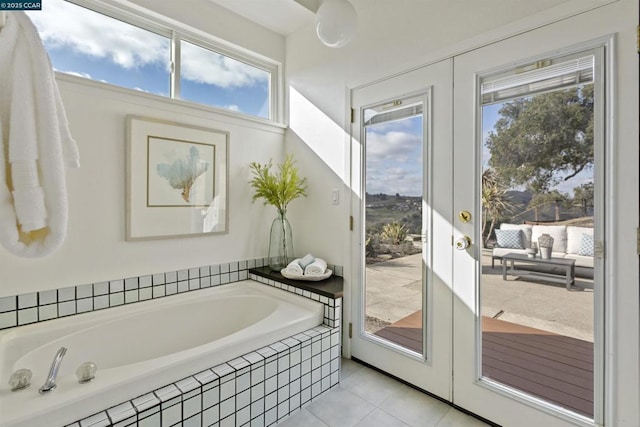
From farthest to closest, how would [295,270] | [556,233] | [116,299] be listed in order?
[295,270]
[116,299]
[556,233]

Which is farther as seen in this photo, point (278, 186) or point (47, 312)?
point (278, 186)

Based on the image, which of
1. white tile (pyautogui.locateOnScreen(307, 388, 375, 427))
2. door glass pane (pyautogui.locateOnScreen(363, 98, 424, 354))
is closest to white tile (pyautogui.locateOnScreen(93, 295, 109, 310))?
white tile (pyautogui.locateOnScreen(307, 388, 375, 427))

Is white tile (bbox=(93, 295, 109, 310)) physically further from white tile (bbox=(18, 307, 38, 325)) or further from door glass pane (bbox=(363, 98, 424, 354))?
door glass pane (bbox=(363, 98, 424, 354))

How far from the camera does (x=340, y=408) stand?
1.80 meters

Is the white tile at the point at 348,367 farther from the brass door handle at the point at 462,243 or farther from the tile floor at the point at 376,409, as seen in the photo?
the brass door handle at the point at 462,243

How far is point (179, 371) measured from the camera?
139cm

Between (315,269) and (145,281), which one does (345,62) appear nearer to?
(315,269)

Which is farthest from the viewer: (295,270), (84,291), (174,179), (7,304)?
(295,270)

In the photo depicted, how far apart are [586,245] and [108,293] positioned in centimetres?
263

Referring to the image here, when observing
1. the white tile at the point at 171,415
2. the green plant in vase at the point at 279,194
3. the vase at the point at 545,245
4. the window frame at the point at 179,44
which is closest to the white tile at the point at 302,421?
the white tile at the point at 171,415

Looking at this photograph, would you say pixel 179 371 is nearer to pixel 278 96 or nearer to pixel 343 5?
pixel 343 5

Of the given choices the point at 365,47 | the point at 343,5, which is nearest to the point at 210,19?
the point at 365,47

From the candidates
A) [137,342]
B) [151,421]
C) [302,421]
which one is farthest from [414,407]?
[137,342]

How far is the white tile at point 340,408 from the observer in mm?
1700
